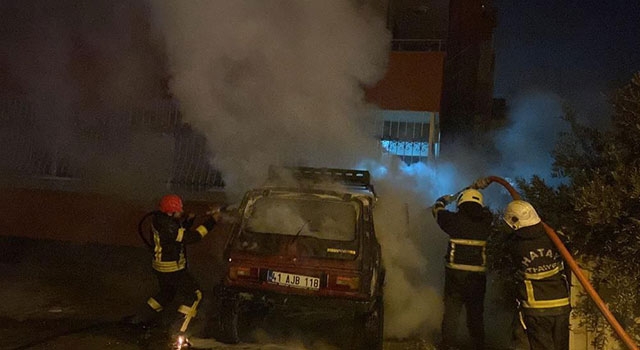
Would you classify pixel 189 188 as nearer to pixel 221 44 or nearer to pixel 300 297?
pixel 221 44

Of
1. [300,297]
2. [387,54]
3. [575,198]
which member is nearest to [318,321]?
[300,297]

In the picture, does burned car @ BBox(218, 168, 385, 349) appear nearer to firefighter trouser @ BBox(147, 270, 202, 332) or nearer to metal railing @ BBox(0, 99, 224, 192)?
firefighter trouser @ BBox(147, 270, 202, 332)

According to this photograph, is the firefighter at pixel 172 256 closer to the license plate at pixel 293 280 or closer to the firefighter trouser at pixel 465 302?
the license plate at pixel 293 280

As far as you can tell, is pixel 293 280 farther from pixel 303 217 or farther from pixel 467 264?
pixel 467 264

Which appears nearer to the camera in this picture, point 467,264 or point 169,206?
point 467,264

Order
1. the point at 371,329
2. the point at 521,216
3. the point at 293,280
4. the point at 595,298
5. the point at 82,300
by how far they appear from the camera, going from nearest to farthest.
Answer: the point at 595,298 < the point at 521,216 < the point at 293,280 < the point at 371,329 < the point at 82,300

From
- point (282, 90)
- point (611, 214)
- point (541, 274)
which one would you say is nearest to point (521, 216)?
point (541, 274)

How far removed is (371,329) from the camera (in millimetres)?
5816

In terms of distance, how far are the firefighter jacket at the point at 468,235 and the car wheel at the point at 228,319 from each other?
2.36m

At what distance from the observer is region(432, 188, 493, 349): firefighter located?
242 inches

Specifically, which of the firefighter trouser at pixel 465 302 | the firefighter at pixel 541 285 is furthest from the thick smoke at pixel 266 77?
the firefighter at pixel 541 285

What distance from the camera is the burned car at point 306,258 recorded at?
18.5ft

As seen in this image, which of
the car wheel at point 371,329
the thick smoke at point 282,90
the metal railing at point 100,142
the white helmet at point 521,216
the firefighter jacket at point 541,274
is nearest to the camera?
the firefighter jacket at point 541,274

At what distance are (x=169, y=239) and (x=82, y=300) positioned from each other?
256 cm
